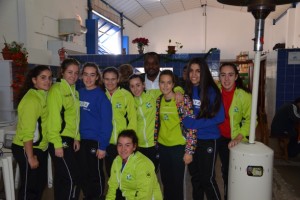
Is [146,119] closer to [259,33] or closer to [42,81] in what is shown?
[42,81]

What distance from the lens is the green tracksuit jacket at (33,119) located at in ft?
6.15

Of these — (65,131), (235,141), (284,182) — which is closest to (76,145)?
(65,131)

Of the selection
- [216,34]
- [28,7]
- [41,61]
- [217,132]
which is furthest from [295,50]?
[216,34]

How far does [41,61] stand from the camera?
437 cm

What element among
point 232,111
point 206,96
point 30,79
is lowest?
point 232,111

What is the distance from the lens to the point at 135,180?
1921 mm

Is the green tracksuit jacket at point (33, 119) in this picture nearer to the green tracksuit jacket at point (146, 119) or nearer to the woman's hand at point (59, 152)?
the woman's hand at point (59, 152)

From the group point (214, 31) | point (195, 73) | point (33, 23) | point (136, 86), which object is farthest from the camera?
point (214, 31)

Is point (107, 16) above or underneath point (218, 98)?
above

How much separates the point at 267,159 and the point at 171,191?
773mm

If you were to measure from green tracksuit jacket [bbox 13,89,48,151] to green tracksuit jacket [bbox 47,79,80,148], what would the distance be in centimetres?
5

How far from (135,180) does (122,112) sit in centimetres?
52

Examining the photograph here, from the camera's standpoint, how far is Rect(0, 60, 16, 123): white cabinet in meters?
3.35

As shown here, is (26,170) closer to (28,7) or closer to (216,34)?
(28,7)
